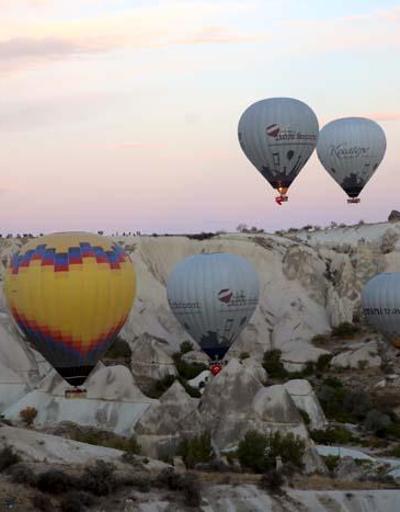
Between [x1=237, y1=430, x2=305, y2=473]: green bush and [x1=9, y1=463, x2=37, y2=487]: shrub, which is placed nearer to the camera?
[x1=9, y1=463, x2=37, y2=487]: shrub

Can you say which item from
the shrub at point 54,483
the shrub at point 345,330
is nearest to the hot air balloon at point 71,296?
the shrub at point 54,483

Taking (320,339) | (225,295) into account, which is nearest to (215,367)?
(225,295)

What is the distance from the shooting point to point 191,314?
50.9m

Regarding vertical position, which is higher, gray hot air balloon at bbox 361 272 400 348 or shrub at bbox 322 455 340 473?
gray hot air balloon at bbox 361 272 400 348

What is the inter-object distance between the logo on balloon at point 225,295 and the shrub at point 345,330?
18.8m

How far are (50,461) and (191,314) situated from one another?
25.6 m

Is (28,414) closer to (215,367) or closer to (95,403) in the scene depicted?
(95,403)

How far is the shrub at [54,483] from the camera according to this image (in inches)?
882

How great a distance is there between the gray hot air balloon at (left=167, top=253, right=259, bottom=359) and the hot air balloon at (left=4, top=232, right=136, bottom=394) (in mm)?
11189

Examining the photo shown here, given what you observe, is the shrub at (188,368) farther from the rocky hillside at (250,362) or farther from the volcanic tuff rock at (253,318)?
the volcanic tuff rock at (253,318)

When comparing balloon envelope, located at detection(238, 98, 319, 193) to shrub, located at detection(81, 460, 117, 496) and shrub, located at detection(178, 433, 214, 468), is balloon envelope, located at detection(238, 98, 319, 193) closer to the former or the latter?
shrub, located at detection(178, 433, 214, 468)

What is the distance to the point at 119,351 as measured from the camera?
6316 centimetres

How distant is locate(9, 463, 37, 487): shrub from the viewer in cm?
2261

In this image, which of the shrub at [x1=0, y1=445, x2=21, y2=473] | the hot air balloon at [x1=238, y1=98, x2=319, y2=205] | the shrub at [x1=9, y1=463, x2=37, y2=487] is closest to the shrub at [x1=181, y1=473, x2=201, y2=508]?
the shrub at [x1=9, y1=463, x2=37, y2=487]
